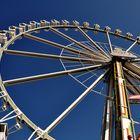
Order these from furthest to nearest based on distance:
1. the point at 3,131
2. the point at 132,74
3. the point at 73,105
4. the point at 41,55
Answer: the point at 132,74, the point at 41,55, the point at 73,105, the point at 3,131

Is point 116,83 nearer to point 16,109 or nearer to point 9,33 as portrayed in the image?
point 16,109

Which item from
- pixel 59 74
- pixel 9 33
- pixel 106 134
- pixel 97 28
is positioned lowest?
pixel 106 134

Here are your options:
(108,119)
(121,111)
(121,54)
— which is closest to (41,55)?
(121,54)

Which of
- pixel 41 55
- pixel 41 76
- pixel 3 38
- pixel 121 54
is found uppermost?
pixel 3 38

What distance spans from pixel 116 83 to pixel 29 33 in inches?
409

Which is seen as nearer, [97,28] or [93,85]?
[93,85]

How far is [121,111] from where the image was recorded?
2652cm

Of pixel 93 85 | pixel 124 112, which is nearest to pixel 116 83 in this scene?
pixel 93 85

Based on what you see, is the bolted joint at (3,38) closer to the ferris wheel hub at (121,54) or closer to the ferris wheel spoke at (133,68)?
the ferris wheel hub at (121,54)

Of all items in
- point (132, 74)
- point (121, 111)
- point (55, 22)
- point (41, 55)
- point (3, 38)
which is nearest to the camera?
point (121, 111)

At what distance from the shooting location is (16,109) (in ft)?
85.4

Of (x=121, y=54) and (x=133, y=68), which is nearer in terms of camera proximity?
(x=133, y=68)

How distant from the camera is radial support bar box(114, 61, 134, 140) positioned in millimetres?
25097

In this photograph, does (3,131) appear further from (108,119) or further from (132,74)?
(132,74)
